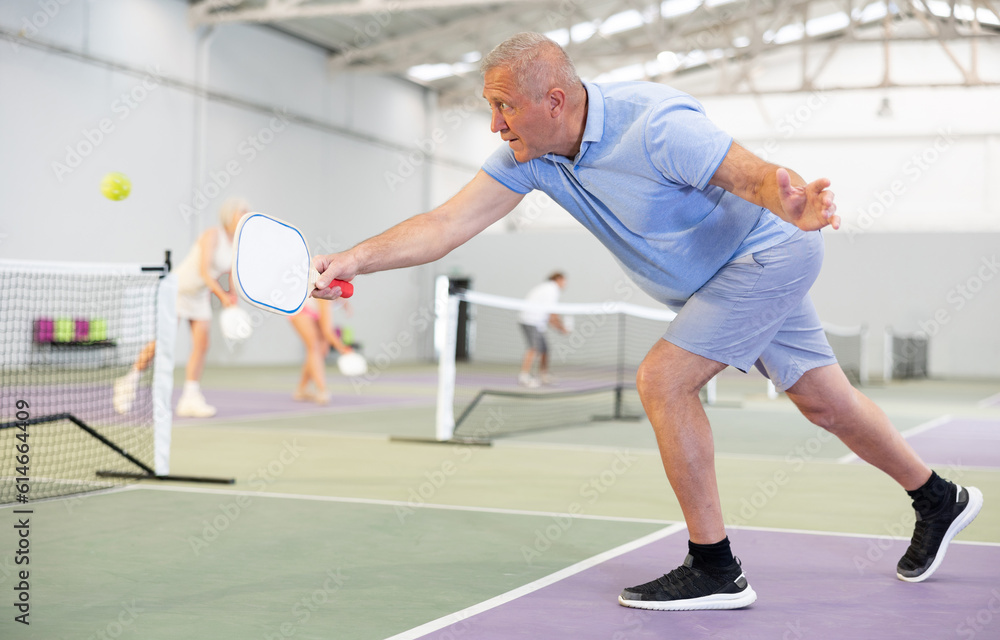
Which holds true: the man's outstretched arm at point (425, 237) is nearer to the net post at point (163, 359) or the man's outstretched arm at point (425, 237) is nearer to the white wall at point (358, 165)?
the net post at point (163, 359)

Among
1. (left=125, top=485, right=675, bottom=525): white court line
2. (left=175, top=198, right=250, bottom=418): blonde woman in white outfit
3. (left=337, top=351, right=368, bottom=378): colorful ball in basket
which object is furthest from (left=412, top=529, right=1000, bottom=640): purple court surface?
(left=337, top=351, right=368, bottom=378): colorful ball in basket

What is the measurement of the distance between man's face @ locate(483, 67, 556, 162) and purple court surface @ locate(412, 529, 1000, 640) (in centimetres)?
123

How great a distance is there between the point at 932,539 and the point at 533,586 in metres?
1.24

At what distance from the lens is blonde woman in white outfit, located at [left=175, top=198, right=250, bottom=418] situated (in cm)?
827

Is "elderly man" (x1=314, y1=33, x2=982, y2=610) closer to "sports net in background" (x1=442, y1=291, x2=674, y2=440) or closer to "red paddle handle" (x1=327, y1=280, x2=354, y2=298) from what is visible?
"red paddle handle" (x1=327, y1=280, x2=354, y2=298)

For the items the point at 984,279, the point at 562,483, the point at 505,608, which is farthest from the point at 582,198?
the point at 984,279

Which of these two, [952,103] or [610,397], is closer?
[610,397]

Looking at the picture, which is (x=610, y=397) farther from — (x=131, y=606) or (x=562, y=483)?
(x=131, y=606)

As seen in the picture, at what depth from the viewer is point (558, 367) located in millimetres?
23312

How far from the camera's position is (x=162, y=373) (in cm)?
499

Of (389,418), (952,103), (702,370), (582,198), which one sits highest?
(952,103)

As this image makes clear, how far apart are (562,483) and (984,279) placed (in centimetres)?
2065

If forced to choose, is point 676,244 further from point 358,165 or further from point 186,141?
point 358,165

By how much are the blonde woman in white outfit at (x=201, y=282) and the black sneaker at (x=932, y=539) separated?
589cm
